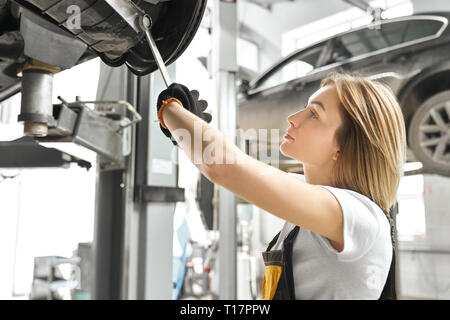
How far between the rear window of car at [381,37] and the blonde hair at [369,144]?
340mm

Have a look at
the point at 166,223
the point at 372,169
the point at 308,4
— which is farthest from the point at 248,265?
the point at 308,4

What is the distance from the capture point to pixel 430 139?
57 centimetres

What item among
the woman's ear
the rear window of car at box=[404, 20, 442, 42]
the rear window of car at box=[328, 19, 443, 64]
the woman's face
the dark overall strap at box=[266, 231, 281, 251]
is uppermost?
the rear window of car at box=[404, 20, 442, 42]

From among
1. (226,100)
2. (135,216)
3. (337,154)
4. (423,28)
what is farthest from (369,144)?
(226,100)

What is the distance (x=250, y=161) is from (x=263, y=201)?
30mm

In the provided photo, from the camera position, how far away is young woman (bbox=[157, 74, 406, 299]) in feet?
0.89

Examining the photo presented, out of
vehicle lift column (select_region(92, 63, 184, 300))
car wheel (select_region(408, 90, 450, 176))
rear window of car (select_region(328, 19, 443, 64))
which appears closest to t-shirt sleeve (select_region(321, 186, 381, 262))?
car wheel (select_region(408, 90, 450, 176))

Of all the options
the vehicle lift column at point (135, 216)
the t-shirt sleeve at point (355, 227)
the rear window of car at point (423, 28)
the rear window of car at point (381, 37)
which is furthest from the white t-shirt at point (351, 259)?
the rear window of car at point (423, 28)

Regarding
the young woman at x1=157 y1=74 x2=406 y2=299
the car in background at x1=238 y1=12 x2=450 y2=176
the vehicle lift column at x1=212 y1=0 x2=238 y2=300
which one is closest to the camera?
the young woman at x1=157 y1=74 x2=406 y2=299

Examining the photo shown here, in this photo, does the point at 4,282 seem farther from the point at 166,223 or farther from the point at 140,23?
the point at 140,23

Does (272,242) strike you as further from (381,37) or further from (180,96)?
(381,37)

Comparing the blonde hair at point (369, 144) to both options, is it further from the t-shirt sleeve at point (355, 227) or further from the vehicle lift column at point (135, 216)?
the vehicle lift column at point (135, 216)

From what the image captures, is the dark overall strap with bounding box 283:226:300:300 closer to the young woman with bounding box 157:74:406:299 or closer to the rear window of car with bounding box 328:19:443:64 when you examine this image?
the young woman with bounding box 157:74:406:299

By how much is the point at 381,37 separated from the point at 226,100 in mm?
727
